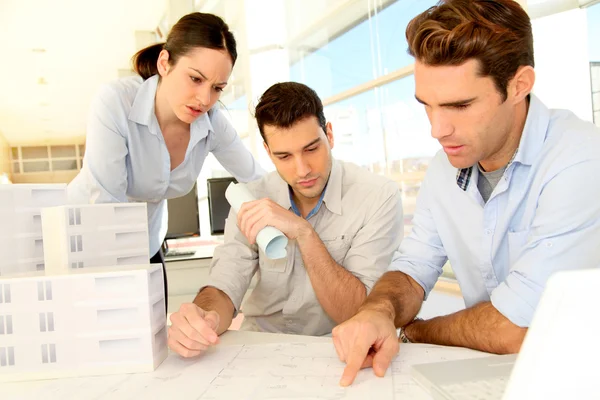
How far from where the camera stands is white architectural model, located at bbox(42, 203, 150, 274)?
1.18 meters

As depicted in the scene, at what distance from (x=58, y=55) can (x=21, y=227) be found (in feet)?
22.5

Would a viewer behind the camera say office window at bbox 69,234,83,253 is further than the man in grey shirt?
No

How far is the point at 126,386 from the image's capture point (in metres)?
0.91

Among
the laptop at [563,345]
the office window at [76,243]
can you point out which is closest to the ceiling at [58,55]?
the office window at [76,243]

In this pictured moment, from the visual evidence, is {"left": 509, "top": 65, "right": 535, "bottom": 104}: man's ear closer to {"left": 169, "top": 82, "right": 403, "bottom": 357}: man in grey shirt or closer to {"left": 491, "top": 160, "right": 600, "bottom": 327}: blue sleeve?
{"left": 491, "top": 160, "right": 600, "bottom": 327}: blue sleeve

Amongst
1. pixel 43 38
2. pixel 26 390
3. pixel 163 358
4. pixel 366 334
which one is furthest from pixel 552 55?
pixel 43 38

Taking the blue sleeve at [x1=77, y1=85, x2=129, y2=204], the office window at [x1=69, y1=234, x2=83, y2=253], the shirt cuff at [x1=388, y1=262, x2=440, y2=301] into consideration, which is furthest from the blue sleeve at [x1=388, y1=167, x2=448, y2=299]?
the blue sleeve at [x1=77, y1=85, x2=129, y2=204]

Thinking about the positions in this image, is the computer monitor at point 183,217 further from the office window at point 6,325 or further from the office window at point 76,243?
the office window at point 6,325

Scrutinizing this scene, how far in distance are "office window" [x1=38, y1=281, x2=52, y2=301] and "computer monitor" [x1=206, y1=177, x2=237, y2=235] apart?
85.5 inches

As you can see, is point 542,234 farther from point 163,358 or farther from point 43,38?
point 43,38

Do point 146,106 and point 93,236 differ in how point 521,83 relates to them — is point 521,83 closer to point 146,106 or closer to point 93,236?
point 93,236

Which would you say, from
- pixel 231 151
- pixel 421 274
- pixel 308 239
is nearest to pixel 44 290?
pixel 308 239

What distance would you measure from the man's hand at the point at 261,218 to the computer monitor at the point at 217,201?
5.67 ft

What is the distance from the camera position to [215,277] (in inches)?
60.0
